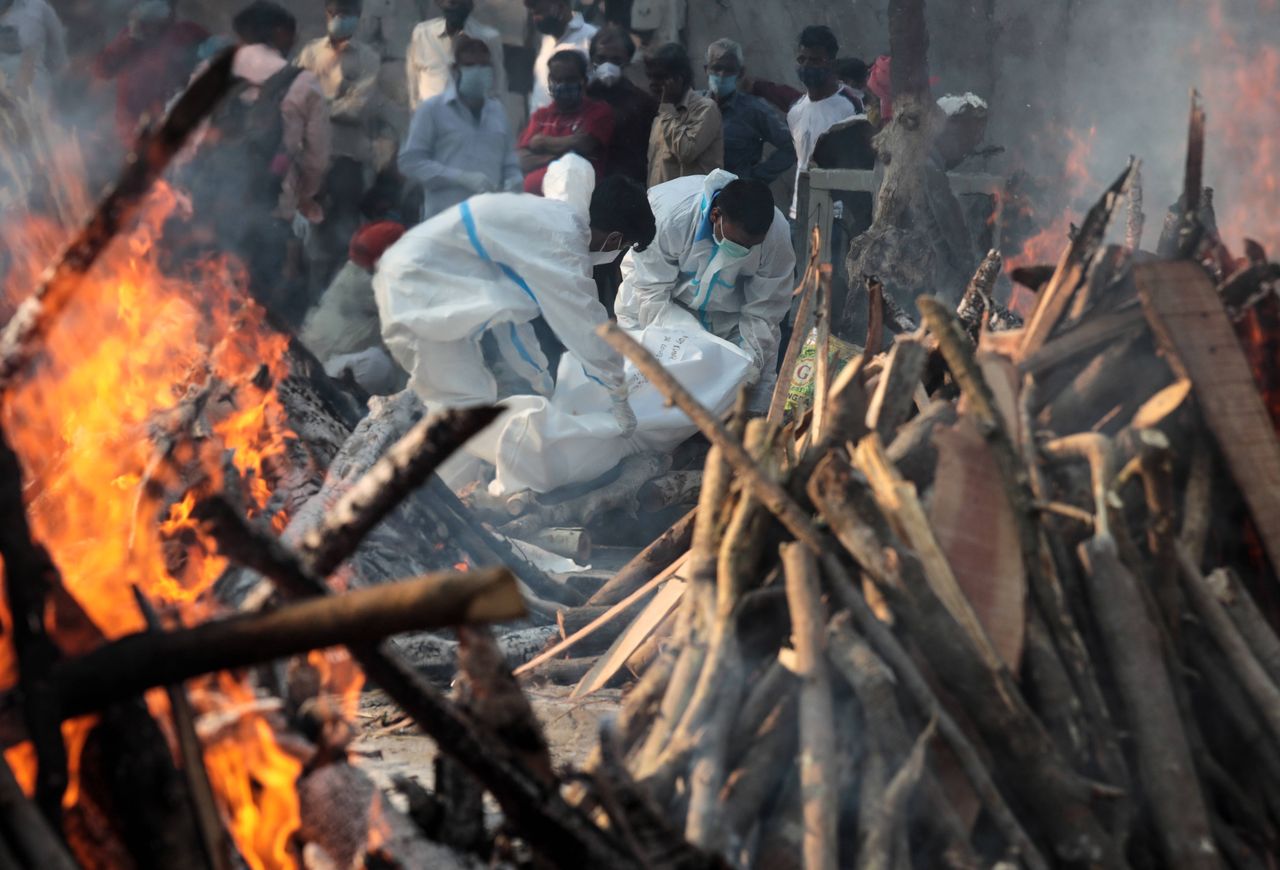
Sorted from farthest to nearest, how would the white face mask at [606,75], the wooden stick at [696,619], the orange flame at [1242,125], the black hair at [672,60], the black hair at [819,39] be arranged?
1. the orange flame at [1242,125]
2. the black hair at [819,39]
3. the white face mask at [606,75]
4. the black hair at [672,60]
5. the wooden stick at [696,619]

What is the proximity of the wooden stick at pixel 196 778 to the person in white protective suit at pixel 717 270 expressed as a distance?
20.3 ft

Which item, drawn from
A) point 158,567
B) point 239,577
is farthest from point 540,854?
point 239,577

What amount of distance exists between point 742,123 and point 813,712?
8389 millimetres

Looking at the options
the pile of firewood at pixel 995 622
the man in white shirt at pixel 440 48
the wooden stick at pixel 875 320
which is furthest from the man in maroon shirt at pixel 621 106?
the pile of firewood at pixel 995 622

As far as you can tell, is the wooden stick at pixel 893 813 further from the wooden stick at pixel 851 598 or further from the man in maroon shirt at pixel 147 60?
Answer: the man in maroon shirt at pixel 147 60

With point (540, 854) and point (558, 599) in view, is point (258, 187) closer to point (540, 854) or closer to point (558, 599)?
point (558, 599)

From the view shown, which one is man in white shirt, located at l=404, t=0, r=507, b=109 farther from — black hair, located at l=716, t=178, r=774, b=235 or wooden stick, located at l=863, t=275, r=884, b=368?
wooden stick, located at l=863, t=275, r=884, b=368

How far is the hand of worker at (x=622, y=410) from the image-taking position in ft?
25.2

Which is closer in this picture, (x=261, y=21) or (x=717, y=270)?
(x=717, y=270)

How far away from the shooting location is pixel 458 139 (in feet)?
31.5

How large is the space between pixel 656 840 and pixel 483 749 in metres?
0.33

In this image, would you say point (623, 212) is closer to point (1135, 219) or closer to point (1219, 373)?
point (1135, 219)

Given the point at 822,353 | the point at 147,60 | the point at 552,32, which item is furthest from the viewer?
the point at 552,32

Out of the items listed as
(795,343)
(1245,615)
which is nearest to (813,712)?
(1245,615)
